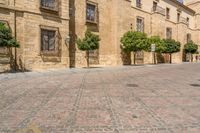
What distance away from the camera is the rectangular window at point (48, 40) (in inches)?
740

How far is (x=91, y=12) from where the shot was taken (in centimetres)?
2409

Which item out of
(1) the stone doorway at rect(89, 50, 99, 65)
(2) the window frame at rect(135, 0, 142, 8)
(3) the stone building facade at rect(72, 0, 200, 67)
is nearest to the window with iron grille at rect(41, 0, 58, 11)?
(3) the stone building facade at rect(72, 0, 200, 67)

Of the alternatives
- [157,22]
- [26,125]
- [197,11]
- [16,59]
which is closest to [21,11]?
[16,59]

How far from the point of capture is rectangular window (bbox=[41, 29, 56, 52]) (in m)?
18.8

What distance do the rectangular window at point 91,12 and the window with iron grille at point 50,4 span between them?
465 cm

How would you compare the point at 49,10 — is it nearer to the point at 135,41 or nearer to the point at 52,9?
the point at 52,9

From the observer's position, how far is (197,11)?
50.4 meters

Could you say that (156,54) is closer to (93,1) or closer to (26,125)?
(93,1)

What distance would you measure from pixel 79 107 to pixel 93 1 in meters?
19.5

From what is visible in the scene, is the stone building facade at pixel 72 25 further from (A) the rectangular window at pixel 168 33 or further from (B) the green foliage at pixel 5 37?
(A) the rectangular window at pixel 168 33

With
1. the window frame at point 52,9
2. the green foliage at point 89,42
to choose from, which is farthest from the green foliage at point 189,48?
the window frame at point 52,9

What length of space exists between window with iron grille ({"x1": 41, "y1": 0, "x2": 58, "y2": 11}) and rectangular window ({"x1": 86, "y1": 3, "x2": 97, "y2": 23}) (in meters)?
4.65

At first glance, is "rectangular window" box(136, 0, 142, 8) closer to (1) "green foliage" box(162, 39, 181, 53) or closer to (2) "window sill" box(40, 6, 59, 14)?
(1) "green foliage" box(162, 39, 181, 53)

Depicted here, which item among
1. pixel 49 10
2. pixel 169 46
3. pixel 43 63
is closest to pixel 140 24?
pixel 169 46
